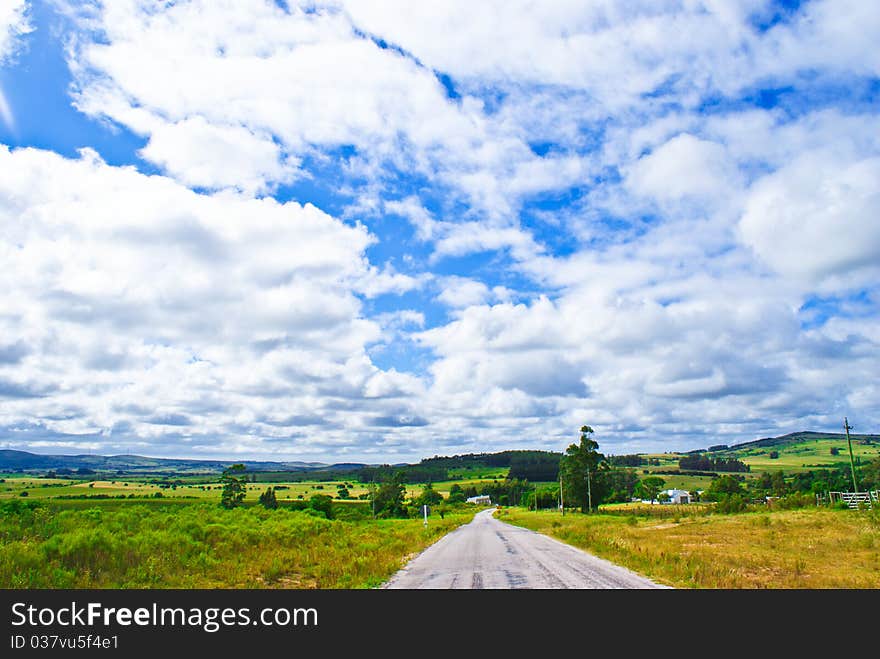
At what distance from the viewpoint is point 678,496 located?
551 feet

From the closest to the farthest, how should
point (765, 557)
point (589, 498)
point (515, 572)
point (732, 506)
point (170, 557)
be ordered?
point (515, 572) < point (170, 557) < point (765, 557) < point (732, 506) < point (589, 498)

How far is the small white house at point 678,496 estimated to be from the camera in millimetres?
163125

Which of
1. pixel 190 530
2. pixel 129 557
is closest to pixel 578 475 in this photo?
pixel 190 530

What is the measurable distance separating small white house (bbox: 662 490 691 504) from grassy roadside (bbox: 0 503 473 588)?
152787 mm

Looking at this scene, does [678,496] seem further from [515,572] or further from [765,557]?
[515,572]

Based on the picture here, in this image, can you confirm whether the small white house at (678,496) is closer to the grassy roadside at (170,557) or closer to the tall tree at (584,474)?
the tall tree at (584,474)

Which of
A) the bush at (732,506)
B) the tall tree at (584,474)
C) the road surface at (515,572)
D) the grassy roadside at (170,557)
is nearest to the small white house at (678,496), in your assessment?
the tall tree at (584,474)

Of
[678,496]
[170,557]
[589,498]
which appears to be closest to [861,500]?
[589,498]

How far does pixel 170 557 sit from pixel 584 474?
292 feet

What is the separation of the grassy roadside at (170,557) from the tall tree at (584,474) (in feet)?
246
